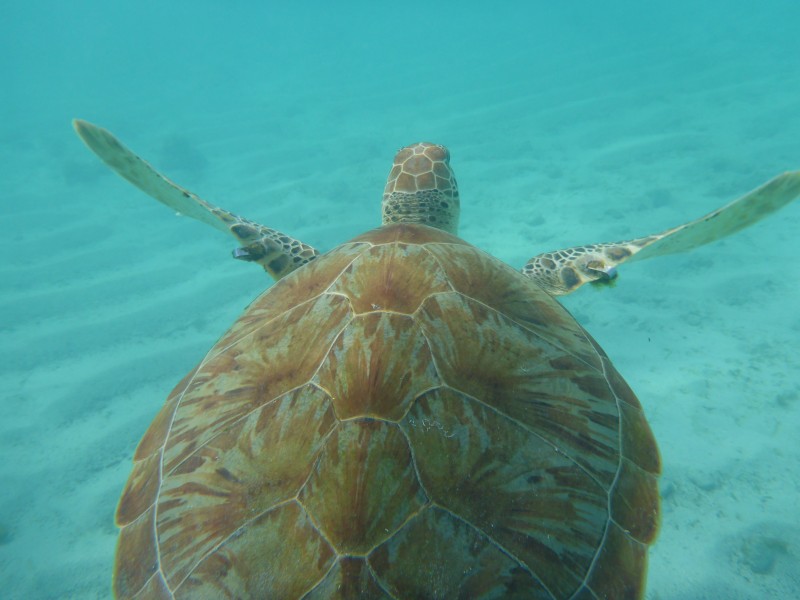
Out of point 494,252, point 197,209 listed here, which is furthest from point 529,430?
point 494,252

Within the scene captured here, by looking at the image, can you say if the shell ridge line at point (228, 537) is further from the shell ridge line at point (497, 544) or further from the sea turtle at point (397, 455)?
the shell ridge line at point (497, 544)

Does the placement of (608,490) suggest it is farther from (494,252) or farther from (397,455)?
(494,252)

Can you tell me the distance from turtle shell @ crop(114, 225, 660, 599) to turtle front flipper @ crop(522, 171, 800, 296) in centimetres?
131

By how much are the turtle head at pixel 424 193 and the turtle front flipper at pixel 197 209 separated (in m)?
0.82

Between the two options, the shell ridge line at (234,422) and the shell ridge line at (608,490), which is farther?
the shell ridge line at (234,422)

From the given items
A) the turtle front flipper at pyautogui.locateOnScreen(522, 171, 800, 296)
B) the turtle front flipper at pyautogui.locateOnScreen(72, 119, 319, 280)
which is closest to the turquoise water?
the turtle front flipper at pyautogui.locateOnScreen(522, 171, 800, 296)

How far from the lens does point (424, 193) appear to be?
367cm

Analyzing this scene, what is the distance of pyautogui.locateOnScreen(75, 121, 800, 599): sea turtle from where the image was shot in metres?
1.26

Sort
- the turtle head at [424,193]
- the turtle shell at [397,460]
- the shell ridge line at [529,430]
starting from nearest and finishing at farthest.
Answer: the turtle shell at [397,460] → the shell ridge line at [529,430] → the turtle head at [424,193]

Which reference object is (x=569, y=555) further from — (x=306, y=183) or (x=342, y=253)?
(x=306, y=183)

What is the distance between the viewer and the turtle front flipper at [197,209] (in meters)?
2.92

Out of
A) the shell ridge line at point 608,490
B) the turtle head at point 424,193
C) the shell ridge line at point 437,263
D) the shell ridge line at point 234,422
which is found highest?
the turtle head at point 424,193

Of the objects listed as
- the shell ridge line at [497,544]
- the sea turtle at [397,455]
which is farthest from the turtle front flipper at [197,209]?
the shell ridge line at [497,544]

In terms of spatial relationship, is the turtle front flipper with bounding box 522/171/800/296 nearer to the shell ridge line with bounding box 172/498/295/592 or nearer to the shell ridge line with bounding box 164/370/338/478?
the shell ridge line with bounding box 164/370/338/478
